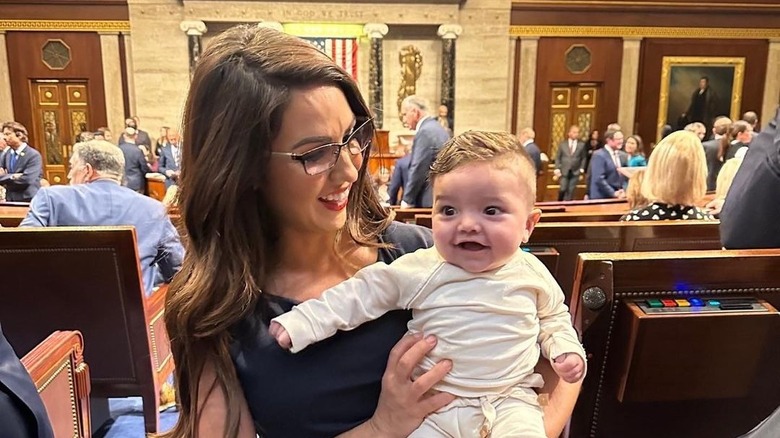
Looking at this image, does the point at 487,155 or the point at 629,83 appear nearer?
the point at 487,155

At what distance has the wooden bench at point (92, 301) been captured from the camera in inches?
112

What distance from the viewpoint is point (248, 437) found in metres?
1.31

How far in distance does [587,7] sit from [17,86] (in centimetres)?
1011

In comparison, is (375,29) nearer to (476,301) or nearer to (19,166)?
(19,166)

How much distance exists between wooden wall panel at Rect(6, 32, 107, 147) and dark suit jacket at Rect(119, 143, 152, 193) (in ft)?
8.32

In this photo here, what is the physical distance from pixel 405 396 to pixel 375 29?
1052cm

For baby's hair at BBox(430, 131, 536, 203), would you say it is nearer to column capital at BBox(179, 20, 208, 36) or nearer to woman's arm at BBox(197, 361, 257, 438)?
woman's arm at BBox(197, 361, 257, 438)

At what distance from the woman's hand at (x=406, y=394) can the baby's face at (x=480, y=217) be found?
201 millimetres

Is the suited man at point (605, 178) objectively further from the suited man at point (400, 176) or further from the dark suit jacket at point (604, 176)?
the suited man at point (400, 176)

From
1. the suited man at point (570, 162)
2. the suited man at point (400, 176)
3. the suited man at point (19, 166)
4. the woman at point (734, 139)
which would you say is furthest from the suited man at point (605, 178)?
the suited man at point (19, 166)

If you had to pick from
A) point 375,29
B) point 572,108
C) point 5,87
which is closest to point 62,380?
point 375,29

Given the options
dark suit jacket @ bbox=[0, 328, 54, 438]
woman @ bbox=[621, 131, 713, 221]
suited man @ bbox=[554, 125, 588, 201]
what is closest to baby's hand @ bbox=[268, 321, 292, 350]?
dark suit jacket @ bbox=[0, 328, 54, 438]

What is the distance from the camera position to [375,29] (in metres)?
11.2

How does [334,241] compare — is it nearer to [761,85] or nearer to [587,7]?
[587,7]
